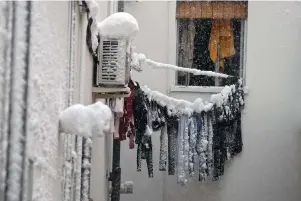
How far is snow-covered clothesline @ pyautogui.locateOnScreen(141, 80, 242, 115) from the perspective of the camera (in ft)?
11.6

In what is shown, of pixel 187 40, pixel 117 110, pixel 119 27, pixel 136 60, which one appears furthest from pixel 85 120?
pixel 187 40

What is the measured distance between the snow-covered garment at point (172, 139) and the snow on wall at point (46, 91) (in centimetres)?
257

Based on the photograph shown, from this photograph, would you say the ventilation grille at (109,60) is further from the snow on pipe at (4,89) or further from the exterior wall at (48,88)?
the snow on pipe at (4,89)

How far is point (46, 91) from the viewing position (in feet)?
3.02

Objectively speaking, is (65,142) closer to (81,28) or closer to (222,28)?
(81,28)

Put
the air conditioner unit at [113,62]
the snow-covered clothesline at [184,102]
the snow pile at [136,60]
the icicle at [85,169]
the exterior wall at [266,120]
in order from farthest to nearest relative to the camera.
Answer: the exterior wall at [266,120], the snow-covered clothesline at [184,102], the snow pile at [136,60], the air conditioner unit at [113,62], the icicle at [85,169]

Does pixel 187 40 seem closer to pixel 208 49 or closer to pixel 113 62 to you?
pixel 208 49

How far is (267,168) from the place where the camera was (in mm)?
4406

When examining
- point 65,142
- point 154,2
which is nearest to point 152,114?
point 154,2

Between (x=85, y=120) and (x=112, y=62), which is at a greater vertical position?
(x=112, y=62)

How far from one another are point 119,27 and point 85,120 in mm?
1026

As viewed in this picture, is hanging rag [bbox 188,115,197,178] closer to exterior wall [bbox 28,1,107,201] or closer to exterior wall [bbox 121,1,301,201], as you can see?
exterior wall [bbox 121,1,301,201]

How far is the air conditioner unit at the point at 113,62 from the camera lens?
200cm

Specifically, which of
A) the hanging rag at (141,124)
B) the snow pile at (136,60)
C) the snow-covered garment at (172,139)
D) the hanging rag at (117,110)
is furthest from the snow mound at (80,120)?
the snow-covered garment at (172,139)
